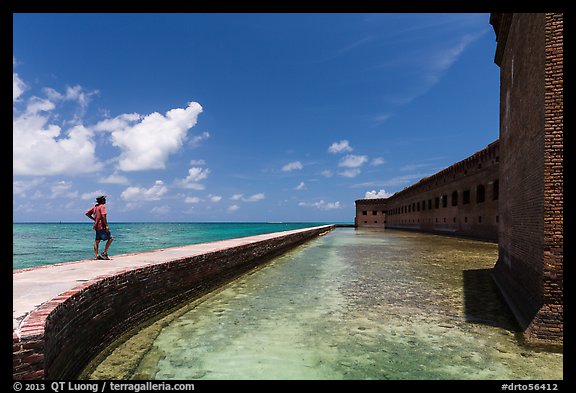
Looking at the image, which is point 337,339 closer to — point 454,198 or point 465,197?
point 465,197

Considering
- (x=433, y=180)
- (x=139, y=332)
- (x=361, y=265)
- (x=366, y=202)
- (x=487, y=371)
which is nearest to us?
(x=487, y=371)

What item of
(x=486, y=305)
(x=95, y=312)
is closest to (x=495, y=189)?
→ (x=486, y=305)

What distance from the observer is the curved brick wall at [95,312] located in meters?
2.53

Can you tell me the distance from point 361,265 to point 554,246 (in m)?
7.36

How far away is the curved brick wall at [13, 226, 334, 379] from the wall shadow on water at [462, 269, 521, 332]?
5.38 m

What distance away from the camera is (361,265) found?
11234 millimetres

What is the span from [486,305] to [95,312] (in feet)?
21.8

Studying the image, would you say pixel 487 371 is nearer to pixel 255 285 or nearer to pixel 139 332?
pixel 139 332

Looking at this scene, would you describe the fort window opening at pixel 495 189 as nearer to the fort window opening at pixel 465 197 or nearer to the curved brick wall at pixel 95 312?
the fort window opening at pixel 465 197

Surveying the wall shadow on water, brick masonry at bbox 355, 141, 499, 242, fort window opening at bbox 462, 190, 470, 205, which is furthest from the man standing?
fort window opening at bbox 462, 190, 470, 205

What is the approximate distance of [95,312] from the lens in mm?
3826

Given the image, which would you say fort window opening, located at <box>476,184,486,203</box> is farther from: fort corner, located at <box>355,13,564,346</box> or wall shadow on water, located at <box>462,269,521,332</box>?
wall shadow on water, located at <box>462,269,521,332</box>

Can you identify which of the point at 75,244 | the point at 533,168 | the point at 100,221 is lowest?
the point at 75,244
